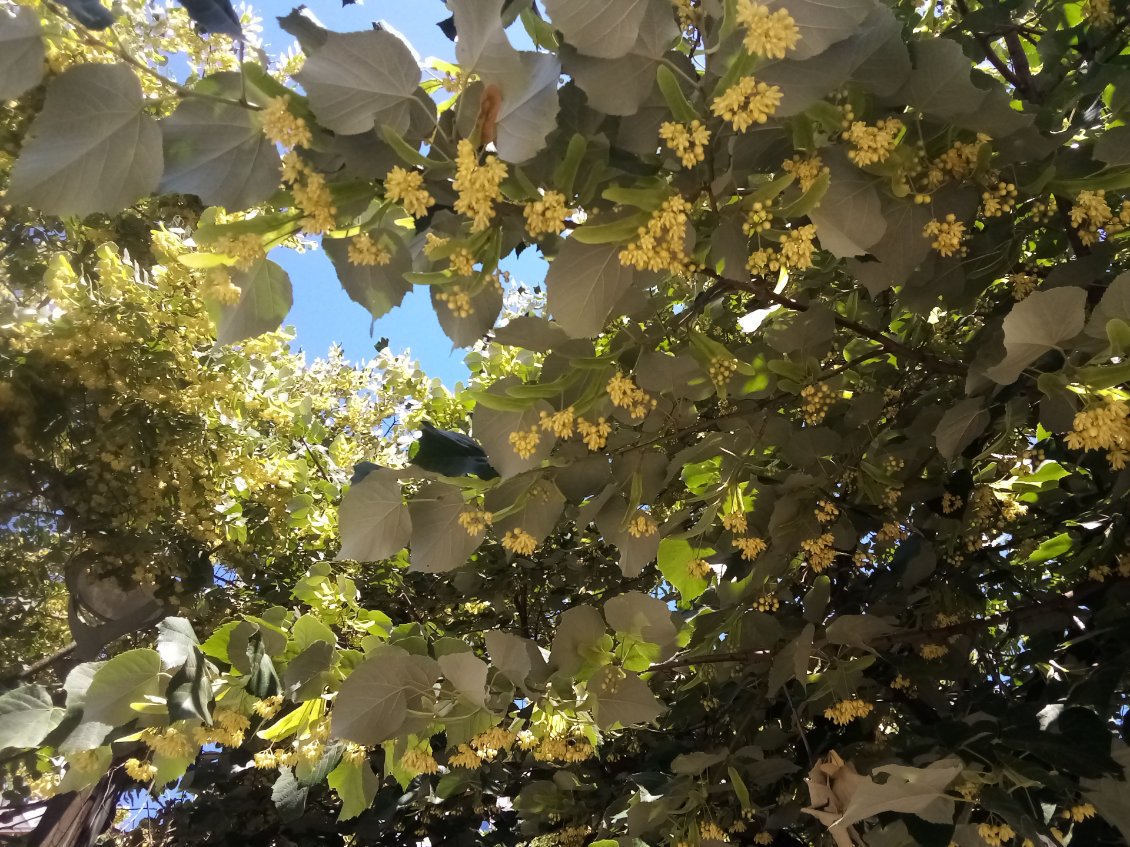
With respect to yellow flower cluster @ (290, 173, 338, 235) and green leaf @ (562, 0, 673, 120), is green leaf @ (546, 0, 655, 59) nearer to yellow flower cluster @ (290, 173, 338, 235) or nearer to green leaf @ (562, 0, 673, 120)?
green leaf @ (562, 0, 673, 120)

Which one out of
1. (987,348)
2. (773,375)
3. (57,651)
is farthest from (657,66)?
(57,651)

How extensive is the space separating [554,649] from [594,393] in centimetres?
44

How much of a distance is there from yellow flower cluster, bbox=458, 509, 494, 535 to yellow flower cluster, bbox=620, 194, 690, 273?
41cm

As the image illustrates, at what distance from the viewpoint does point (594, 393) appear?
1006 millimetres

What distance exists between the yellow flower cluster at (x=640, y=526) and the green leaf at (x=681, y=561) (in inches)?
8.1

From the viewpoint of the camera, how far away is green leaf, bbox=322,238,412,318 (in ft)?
3.02

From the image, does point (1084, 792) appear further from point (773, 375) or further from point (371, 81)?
point (371, 81)

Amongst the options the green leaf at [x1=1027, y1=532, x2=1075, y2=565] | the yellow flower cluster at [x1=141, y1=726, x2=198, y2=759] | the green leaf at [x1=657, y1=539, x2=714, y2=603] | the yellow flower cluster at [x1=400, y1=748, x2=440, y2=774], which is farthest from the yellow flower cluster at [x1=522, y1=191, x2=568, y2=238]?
the green leaf at [x1=1027, y1=532, x2=1075, y2=565]

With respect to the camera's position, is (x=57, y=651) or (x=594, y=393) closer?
(x=594, y=393)

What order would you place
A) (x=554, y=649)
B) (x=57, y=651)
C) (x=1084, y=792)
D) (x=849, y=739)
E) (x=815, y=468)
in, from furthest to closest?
(x=57, y=651)
(x=849, y=739)
(x=815, y=468)
(x=554, y=649)
(x=1084, y=792)

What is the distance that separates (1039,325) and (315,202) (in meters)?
0.79

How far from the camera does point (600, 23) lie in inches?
27.8

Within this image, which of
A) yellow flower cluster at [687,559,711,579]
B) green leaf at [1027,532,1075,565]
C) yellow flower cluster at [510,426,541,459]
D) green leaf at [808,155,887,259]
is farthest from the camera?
green leaf at [1027,532,1075,565]

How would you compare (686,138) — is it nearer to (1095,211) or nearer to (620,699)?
(1095,211)
